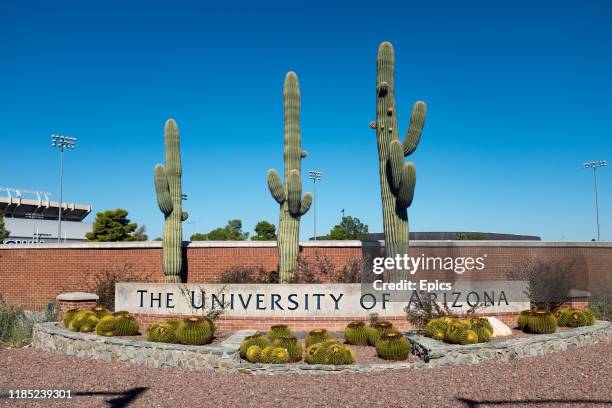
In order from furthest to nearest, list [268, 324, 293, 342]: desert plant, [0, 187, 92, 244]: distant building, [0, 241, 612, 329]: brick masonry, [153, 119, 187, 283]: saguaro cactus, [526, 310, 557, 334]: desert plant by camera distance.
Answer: [0, 187, 92, 244]: distant building → [0, 241, 612, 329]: brick masonry → [153, 119, 187, 283]: saguaro cactus → [526, 310, 557, 334]: desert plant → [268, 324, 293, 342]: desert plant

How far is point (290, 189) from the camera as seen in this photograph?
46.5 feet

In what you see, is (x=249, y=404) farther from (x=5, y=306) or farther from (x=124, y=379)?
(x=5, y=306)

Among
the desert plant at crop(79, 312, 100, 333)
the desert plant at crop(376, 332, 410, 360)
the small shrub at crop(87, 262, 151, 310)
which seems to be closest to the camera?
the desert plant at crop(376, 332, 410, 360)

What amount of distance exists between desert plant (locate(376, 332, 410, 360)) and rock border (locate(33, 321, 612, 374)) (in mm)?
302

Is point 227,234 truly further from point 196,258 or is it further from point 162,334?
point 162,334

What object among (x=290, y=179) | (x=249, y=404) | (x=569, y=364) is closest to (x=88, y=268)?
(x=290, y=179)

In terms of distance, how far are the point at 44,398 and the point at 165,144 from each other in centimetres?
1047

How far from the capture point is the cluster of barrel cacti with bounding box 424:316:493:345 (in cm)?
875

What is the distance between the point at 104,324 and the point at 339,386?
17.1 feet

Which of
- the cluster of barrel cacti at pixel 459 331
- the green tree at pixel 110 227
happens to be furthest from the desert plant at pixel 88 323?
the green tree at pixel 110 227

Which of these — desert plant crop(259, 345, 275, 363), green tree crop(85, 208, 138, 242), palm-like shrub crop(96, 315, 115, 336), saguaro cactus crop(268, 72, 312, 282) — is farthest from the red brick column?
green tree crop(85, 208, 138, 242)

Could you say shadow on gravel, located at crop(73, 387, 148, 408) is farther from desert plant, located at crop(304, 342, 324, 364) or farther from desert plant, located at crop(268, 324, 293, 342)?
desert plant, located at crop(268, 324, 293, 342)

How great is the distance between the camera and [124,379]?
7.63m

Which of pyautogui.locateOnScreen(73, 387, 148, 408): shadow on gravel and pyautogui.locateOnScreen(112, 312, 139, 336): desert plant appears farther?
pyautogui.locateOnScreen(112, 312, 139, 336): desert plant
